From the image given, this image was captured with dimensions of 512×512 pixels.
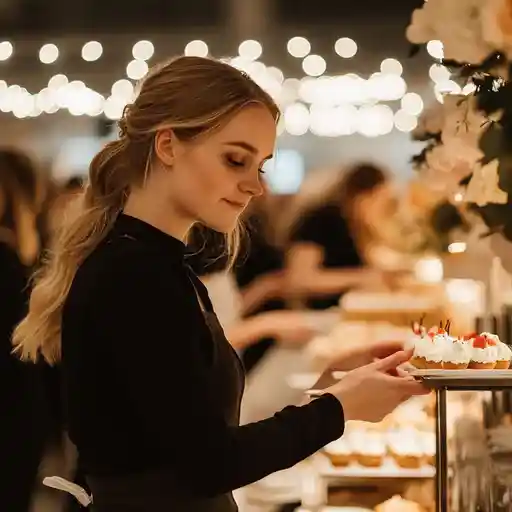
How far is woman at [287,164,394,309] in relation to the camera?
4.20 metres

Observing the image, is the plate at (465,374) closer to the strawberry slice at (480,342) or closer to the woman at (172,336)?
the woman at (172,336)

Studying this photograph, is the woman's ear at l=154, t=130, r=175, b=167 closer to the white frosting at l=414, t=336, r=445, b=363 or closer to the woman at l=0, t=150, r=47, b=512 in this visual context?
the white frosting at l=414, t=336, r=445, b=363

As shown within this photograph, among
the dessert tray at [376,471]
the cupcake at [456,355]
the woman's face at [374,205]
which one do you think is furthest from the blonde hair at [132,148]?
the woman's face at [374,205]

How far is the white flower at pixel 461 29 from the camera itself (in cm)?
183

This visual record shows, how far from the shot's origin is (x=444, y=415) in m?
1.48

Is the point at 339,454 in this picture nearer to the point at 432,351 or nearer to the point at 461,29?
the point at 432,351

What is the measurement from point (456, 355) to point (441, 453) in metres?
0.25

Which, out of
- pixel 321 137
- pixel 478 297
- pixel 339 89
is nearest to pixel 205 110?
pixel 478 297

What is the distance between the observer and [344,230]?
4.22 meters

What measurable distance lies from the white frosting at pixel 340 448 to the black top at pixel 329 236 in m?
1.51

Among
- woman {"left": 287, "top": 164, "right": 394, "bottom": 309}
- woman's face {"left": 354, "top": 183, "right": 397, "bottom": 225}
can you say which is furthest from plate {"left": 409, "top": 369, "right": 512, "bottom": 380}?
woman's face {"left": 354, "top": 183, "right": 397, "bottom": 225}

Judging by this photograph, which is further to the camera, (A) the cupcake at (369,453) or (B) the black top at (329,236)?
(B) the black top at (329,236)

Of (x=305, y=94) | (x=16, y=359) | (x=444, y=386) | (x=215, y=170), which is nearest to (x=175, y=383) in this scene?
(x=215, y=170)

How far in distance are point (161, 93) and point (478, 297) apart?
1938 millimetres
